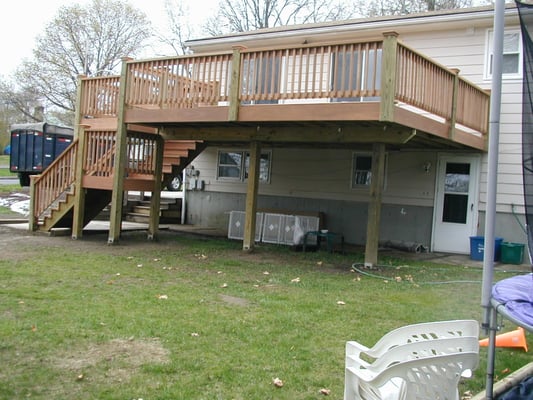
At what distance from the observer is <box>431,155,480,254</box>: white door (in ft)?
36.3

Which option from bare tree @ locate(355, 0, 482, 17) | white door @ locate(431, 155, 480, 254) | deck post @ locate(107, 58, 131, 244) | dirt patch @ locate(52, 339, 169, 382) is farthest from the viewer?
bare tree @ locate(355, 0, 482, 17)

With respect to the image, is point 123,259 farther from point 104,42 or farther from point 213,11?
point 104,42

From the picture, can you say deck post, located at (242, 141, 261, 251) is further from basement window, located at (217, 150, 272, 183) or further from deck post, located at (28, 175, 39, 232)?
deck post, located at (28, 175, 39, 232)

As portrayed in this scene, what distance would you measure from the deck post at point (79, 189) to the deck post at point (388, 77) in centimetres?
660

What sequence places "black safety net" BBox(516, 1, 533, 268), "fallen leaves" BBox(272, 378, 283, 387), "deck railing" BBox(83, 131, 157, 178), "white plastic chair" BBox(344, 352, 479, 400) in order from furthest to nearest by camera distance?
1. "deck railing" BBox(83, 131, 157, 178)
2. "fallen leaves" BBox(272, 378, 283, 387)
3. "black safety net" BBox(516, 1, 533, 268)
4. "white plastic chair" BBox(344, 352, 479, 400)

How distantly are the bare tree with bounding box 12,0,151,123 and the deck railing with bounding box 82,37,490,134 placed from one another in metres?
27.1

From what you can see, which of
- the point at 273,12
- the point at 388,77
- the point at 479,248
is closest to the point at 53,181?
the point at 388,77

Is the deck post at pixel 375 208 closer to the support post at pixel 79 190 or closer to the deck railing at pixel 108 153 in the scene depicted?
the deck railing at pixel 108 153

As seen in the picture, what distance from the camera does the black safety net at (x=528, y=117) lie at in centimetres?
324

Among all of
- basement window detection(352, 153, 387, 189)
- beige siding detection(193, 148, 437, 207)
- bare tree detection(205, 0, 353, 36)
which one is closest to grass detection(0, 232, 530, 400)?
beige siding detection(193, 148, 437, 207)

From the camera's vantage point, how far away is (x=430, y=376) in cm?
272

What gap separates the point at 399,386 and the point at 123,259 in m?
6.65

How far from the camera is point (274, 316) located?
537 cm

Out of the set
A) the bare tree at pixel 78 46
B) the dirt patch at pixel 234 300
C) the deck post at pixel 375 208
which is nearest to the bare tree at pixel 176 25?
the bare tree at pixel 78 46
